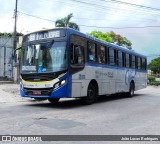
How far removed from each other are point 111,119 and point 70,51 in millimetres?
3731

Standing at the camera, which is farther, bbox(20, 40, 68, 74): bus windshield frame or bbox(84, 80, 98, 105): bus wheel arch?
bbox(84, 80, 98, 105): bus wheel arch

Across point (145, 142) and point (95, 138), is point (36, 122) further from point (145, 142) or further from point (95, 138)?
point (145, 142)

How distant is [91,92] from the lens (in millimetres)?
14414

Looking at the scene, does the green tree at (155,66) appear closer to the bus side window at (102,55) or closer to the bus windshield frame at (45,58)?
the bus side window at (102,55)

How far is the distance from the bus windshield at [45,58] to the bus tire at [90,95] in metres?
2.48

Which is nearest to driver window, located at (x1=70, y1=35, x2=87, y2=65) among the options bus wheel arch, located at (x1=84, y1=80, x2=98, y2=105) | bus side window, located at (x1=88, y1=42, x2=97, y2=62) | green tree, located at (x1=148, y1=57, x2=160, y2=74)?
bus side window, located at (x1=88, y1=42, x2=97, y2=62)

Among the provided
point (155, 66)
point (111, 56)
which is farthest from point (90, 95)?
point (155, 66)

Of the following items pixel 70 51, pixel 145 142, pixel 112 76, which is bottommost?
pixel 145 142

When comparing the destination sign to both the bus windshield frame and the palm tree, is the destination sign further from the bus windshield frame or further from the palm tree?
the palm tree

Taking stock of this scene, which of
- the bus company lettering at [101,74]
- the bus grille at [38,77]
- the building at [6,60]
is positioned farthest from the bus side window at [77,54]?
the building at [6,60]

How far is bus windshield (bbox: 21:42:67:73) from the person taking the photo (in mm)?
12289

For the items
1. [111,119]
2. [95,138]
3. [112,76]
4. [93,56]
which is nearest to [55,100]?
[93,56]

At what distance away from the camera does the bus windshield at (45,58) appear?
1229 centimetres

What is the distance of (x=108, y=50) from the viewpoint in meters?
16.7
